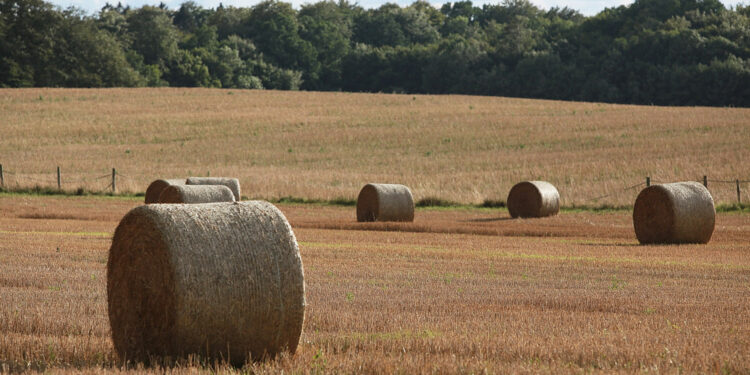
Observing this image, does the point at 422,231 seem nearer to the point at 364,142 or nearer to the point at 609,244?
the point at 609,244

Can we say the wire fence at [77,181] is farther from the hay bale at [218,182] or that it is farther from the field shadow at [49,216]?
the field shadow at [49,216]

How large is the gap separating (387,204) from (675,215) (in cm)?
840

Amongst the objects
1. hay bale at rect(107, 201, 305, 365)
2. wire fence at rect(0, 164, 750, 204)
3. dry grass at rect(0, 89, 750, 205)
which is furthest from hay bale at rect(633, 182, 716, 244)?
hay bale at rect(107, 201, 305, 365)

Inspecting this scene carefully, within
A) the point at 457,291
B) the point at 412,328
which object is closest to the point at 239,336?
the point at 412,328

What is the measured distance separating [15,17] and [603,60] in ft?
166

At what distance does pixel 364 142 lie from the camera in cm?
5166

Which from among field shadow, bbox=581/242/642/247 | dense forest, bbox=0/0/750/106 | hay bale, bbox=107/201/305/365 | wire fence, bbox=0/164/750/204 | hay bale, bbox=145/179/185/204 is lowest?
field shadow, bbox=581/242/642/247

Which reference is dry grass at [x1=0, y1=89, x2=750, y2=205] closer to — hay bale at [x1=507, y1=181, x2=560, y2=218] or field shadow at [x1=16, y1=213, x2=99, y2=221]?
hay bale at [x1=507, y1=181, x2=560, y2=218]

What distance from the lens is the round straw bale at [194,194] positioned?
76.5ft

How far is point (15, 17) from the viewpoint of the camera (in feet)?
275

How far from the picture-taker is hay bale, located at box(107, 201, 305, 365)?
715 centimetres

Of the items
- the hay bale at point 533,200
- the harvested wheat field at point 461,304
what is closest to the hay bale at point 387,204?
the harvested wheat field at point 461,304

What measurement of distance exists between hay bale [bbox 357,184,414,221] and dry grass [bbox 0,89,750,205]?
23.9 feet

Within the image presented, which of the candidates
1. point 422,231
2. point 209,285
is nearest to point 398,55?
point 422,231
